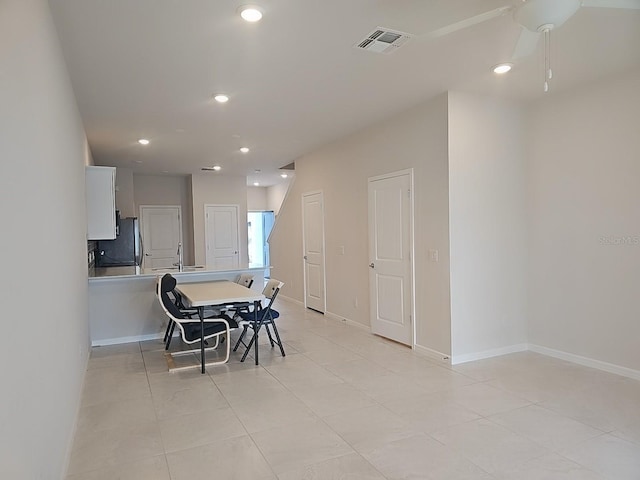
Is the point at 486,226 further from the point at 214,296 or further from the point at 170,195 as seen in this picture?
the point at 170,195

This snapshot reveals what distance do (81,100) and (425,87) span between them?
3357 millimetres

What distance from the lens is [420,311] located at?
184 inches

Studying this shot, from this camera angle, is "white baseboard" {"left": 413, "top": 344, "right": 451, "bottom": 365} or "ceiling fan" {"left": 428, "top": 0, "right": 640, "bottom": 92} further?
"white baseboard" {"left": 413, "top": 344, "right": 451, "bottom": 365}

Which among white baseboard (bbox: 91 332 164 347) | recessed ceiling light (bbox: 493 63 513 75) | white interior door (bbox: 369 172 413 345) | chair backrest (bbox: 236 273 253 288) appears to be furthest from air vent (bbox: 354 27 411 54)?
white baseboard (bbox: 91 332 164 347)

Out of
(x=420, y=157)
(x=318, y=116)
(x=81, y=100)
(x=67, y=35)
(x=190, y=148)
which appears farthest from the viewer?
(x=190, y=148)

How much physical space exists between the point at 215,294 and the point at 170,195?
5.66 metres

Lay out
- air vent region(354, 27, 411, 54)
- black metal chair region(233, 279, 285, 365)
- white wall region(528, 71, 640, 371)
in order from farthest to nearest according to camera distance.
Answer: black metal chair region(233, 279, 285, 365) → white wall region(528, 71, 640, 371) → air vent region(354, 27, 411, 54)

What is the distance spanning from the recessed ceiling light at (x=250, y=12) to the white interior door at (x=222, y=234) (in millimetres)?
7014

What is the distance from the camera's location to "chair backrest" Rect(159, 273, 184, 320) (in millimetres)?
4352

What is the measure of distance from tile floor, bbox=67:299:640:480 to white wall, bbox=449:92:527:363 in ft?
1.13

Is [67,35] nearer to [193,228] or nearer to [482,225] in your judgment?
[482,225]

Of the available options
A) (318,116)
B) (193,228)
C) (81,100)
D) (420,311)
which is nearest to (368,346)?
(420,311)

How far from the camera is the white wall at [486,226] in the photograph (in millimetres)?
4285

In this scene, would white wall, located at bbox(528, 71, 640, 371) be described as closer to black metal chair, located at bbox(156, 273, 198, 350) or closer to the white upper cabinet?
black metal chair, located at bbox(156, 273, 198, 350)
